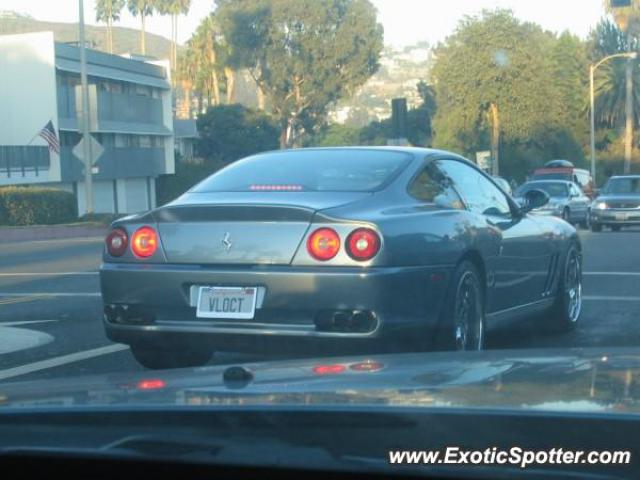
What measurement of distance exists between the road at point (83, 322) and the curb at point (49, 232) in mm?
11820

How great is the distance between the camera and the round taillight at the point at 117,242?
22.2ft

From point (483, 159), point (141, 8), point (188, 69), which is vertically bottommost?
point (483, 159)

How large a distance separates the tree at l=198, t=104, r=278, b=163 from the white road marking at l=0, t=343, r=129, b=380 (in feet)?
193

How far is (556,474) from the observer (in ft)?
7.39

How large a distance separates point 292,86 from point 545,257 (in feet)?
166

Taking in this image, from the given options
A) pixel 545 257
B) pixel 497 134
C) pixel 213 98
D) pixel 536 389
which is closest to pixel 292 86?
pixel 497 134

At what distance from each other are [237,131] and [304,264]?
62.4 m

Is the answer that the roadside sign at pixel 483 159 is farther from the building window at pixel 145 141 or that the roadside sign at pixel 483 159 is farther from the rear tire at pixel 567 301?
the rear tire at pixel 567 301

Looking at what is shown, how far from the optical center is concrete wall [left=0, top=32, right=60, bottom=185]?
47812mm

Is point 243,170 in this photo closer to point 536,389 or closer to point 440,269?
point 440,269

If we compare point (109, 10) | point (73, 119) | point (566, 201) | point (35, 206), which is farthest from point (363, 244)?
point (109, 10)

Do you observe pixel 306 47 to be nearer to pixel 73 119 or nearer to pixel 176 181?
pixel 176 181

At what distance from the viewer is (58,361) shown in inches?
313

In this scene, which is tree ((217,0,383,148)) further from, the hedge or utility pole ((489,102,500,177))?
the hedge
